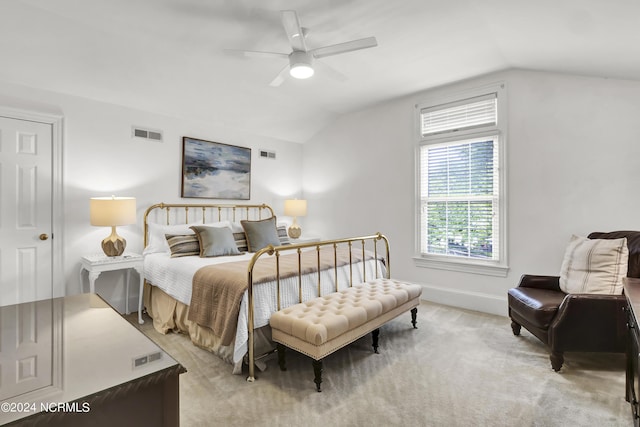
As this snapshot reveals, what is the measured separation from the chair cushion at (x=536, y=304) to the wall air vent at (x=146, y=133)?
444cm

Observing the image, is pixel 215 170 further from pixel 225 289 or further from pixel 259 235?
pixel 225 289

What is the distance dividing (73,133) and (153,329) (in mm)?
2293

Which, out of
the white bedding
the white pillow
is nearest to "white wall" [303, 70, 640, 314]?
the white bedding

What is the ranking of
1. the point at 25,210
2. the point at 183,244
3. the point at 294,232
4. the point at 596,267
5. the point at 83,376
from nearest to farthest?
the point at 83,376 → the point at 596,267 → the point at 25,210 → the point at 183,244 → the point at 294,232

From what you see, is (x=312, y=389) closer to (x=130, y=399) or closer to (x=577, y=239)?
(x=130, y=399)

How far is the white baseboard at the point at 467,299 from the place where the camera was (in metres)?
3.77

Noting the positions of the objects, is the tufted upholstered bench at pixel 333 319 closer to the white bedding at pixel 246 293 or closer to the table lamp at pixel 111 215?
the white bedding at pixel 246 293

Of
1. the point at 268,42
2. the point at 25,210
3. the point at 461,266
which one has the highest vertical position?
the point at 268,42

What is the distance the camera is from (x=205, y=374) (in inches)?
96.6

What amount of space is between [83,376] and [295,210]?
464 centimetres

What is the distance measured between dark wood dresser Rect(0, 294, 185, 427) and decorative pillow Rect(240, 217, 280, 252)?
2.96 metres

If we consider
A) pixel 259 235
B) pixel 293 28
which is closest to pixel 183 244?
pixel 259 235

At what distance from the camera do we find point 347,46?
256 cm

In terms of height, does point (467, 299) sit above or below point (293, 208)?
below
